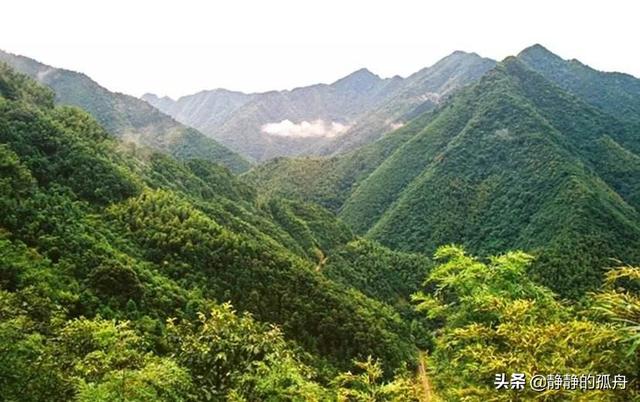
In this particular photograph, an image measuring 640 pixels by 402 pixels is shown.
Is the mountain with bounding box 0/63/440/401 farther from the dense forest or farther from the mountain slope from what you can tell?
the mountain slope

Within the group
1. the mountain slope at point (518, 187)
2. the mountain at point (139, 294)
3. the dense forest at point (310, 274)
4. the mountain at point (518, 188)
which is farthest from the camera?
the mountain slope at point (518, 187)

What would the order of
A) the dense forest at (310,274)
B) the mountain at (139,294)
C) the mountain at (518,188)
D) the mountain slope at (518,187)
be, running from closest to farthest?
1. the dense forest at (310,274)
2. the mountain at (139,294)
3. the mountain at (518,188)
4. the mountain slope at (518,187)

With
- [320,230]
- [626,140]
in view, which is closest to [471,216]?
[320,230]

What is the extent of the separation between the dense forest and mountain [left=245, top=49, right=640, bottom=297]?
26.0 inches

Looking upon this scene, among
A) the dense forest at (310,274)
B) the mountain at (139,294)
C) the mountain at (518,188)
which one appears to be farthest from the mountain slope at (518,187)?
the mountain at (139,294)

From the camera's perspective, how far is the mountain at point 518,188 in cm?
→ 10269

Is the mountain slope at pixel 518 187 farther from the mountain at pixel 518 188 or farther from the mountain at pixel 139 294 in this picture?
the mountain at pixel 139 294

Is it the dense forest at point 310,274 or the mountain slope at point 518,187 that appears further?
the mountain slope at point 518,187

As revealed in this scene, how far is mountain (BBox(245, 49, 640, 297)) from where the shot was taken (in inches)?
4043

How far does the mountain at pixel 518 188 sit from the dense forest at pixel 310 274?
2.16 feet

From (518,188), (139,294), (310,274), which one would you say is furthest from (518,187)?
(139,294)

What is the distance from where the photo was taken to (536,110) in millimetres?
177250

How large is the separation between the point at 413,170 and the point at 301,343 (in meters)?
137

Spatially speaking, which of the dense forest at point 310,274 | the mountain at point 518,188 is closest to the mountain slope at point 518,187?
the mountain at point 518,188
